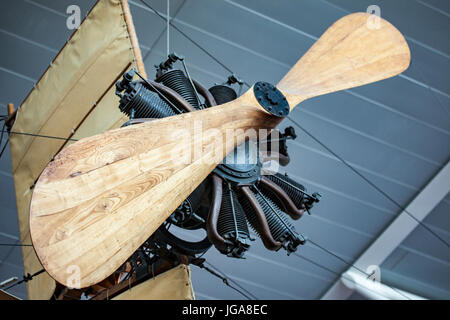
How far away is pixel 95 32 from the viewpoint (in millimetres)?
7797

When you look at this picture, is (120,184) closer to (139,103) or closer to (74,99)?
(139,103)

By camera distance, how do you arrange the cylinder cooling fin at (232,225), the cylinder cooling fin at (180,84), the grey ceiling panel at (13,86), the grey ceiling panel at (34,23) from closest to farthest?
the cylinder cooling fin at (232,225)
the cylinder cooling fin at (180,84)
the grey ceiling panel at (34,23)
the grey ceiling panel at (13,86)

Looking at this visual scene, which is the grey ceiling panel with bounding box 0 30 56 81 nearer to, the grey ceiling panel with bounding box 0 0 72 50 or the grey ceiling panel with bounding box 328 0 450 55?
the grey ceiling panel with bounding box 0 0 72 50

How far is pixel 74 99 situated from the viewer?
7.89 m

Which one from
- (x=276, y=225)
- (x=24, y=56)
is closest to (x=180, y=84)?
(x=276, y=225)

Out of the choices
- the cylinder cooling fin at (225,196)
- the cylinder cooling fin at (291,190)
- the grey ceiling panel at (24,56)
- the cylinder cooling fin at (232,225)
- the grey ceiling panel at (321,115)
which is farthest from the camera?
the grey ceiling panel at (24,56)

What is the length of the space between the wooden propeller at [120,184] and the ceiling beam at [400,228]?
27.1 feet

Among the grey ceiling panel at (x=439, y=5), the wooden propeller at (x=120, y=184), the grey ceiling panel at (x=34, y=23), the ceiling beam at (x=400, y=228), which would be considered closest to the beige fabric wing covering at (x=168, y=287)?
the wooden propeller at (x=120, y=184)

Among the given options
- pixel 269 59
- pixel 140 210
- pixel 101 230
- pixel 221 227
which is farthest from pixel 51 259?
pixel 269 59

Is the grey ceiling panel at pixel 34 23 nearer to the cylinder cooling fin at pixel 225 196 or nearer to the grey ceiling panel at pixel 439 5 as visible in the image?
the cylinder cooling fin at pixel 225 196

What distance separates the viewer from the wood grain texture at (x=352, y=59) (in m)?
6.02

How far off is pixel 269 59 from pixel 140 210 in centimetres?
707

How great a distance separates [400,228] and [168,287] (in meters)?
8.19

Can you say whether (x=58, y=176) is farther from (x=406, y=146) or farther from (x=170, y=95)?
(x=406, y=146)
